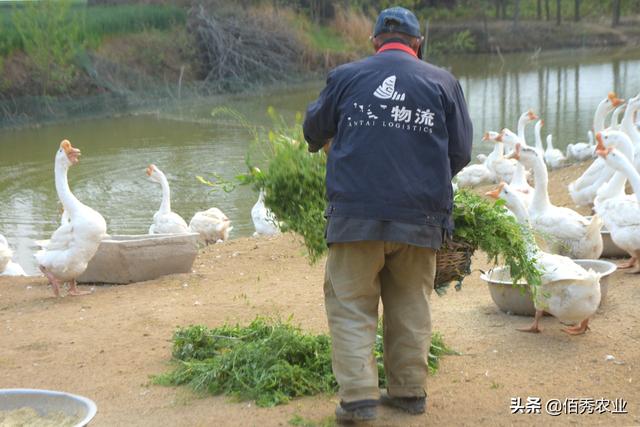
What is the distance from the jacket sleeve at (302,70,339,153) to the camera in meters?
4.86

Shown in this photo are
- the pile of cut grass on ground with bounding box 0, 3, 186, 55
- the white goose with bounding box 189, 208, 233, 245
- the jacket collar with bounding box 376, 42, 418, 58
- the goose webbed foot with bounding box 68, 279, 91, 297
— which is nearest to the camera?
the jacket collar with bounding box 376, 42, 418, 58

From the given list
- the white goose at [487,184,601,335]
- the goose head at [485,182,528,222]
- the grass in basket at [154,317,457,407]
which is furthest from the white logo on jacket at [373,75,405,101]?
the goose head at [485,182,528,222]

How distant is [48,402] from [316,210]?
1943 millimetres

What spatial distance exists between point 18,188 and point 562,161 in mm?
11183

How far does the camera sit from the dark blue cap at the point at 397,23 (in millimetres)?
4984

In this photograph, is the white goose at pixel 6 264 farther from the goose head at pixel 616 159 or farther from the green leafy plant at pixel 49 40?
the green leafy plant at pixel 49 40

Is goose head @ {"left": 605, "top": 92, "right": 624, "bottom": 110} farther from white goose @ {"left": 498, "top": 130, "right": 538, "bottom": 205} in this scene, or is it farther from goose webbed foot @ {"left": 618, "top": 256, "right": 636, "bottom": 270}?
goose webbed foot @ {"left": 618, "top": 256, "right": 636, "bottom": 270}

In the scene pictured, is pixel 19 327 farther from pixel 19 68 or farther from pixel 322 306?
pixel 19 68

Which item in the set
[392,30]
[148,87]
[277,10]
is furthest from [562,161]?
[277,10]

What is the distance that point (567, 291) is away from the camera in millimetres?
6320

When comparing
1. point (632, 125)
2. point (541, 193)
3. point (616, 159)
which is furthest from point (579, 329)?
point (632, 125)

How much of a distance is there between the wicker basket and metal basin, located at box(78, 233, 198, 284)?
4.94m

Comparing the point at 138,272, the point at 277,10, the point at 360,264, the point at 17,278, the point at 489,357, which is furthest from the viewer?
the point at 277,10

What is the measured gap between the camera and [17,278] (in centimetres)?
1060
